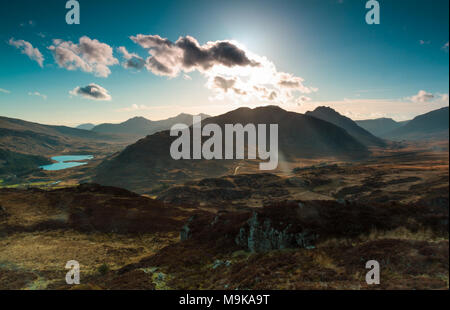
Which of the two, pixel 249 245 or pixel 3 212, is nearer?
pixel 249 245

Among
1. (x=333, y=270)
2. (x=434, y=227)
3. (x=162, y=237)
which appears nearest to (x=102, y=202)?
(x=162, y=237)

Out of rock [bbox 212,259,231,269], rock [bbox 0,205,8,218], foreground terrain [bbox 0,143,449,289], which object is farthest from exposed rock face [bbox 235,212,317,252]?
rock [bbox 0,205,8,218]

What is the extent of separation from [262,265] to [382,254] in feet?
22.4

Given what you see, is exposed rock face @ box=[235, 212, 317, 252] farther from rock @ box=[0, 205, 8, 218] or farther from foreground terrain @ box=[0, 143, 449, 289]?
rock @ box=[0, 205, 8, 218]

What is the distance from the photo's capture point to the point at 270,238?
18.3 meters

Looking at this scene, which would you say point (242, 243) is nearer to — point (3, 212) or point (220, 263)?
point (220, 263)

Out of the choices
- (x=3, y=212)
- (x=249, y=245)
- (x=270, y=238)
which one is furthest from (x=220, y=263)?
(x=3, y=212)

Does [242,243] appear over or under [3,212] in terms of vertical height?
over

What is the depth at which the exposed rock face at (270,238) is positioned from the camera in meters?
17.2

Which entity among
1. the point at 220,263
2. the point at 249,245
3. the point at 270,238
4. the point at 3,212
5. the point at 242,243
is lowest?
the point at 3,212

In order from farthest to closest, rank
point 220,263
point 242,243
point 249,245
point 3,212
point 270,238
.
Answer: point 3,212
point 242,243
point 249,245
point 270,238
point 220,263

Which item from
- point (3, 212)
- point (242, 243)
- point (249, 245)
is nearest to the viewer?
point (249, 245)

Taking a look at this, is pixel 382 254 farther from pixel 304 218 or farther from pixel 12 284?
pixel 12 284

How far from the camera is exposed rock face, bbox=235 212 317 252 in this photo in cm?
1722
